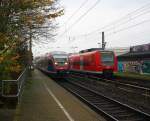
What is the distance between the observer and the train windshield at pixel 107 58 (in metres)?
38.1

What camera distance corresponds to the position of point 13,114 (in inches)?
562

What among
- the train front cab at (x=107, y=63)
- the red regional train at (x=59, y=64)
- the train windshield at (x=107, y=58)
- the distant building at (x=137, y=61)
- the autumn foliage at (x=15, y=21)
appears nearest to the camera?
the autumn foliage at (x=15, y=21)

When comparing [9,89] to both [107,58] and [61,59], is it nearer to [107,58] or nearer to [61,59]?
[107,58]

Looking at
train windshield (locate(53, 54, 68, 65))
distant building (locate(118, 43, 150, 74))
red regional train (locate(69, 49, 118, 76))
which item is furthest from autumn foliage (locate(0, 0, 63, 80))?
distant building (locate(118, 43, 150, 74))

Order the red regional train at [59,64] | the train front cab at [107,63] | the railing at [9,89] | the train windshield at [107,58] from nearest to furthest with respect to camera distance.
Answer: the railing at [9,89], the train front cab at [107,63], the train windshield at [107,58], the red regional train at [59,64]

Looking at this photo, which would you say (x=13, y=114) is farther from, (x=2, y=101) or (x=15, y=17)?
(x=15, y=17)

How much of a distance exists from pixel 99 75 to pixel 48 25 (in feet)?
Answer: 61.3

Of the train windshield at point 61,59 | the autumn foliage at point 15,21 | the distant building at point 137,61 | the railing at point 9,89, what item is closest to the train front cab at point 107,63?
Answer: the train windshield at point 61,59

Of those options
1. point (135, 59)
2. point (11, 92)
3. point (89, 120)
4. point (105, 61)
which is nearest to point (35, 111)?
point (11, 92)

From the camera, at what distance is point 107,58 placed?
1507 inches

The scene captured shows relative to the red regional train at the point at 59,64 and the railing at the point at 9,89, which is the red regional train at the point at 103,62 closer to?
the red regional train at the point at 59,64

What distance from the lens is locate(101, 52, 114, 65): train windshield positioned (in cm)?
3806

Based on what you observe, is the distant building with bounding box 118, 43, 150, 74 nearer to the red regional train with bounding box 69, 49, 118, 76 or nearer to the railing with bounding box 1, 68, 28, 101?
the red regional train with bounding box 69, 49, 118, 76

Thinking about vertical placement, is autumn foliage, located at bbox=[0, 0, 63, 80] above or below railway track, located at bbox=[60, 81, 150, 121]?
above
